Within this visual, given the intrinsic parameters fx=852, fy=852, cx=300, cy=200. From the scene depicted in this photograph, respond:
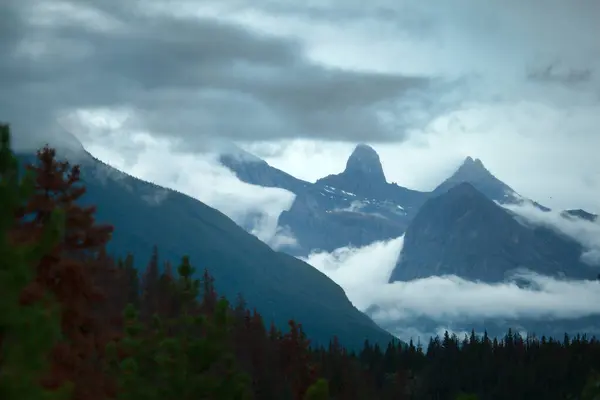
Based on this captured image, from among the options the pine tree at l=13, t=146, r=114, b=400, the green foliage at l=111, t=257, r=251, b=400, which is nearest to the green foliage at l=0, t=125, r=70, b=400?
the pine tree at l=13, t=146, r=114, b=400

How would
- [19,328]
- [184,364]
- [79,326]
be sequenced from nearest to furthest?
[19,328] → [79,326] → [184,364]

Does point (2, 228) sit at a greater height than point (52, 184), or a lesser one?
lesser

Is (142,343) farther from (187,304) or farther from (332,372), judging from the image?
(332,372)

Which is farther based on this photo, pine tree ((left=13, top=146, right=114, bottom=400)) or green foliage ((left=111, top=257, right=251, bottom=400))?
green foliage ((left=111, top=257, right=251, bottom=400))

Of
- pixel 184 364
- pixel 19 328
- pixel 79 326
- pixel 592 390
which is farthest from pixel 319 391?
pixel 592 390

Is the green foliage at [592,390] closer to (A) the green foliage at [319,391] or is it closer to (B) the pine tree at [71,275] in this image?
(A) the green foliage at [319,391]

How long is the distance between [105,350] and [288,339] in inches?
3505

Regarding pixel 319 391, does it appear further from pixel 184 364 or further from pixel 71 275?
pixel 184 364

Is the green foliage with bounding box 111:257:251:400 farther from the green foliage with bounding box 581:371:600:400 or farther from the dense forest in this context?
the green foliage with bounding box 581:371:600:400

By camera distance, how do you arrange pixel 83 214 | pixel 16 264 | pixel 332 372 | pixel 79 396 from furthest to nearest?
pixel 332 372
pixel 83 214
pixel 79 396
pixel 16 264

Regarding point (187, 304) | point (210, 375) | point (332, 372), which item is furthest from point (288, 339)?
point (210, 375)

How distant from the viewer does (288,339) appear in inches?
4902

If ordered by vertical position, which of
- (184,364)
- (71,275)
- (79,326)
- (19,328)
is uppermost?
(71,275)

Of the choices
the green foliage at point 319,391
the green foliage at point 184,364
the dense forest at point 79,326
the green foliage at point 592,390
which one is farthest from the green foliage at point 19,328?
the green foliage at point 592,390
